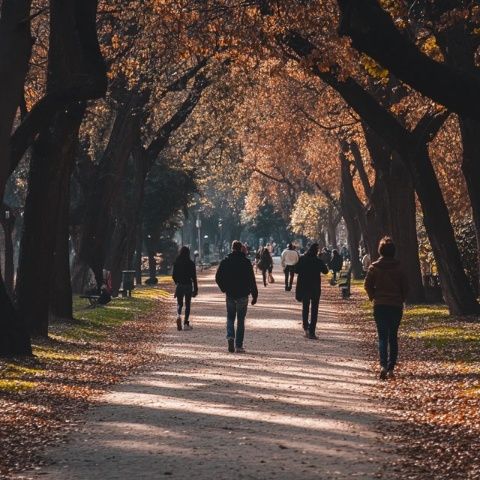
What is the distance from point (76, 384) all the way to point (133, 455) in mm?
6064

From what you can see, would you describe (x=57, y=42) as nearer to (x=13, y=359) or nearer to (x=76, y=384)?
(x=13, y=359)

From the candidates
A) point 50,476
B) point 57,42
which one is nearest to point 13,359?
point 57,42

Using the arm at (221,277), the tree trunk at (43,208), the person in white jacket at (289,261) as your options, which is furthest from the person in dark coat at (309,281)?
the person in white jacket at (289,261)

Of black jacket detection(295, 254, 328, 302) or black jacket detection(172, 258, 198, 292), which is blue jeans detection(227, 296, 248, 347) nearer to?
black jacket detection(295, 254, 328, 302)

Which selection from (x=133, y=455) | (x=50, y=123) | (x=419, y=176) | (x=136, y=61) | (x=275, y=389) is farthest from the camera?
(x=419, y=176)

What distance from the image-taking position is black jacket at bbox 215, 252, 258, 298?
21.9 meters

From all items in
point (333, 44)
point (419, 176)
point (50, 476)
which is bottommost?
point (50, 476)

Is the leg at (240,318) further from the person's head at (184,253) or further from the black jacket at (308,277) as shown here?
the person's head at (184,253)

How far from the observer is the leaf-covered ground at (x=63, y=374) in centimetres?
1187

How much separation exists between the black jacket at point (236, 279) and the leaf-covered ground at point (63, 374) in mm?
1648

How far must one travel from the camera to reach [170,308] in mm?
39156

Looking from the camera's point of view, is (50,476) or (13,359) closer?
(50,476)

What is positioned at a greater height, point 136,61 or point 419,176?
point 136,61

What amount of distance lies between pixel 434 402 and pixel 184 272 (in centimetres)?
1327
